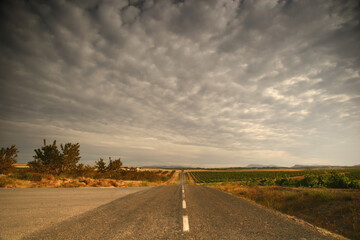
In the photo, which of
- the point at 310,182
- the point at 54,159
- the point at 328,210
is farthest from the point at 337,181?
the point at 54,159

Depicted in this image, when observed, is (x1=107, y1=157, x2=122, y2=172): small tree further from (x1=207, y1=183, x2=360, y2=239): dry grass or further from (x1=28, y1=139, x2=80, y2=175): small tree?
(x1=207, y1=183, x2=360, y2=239): dry grass

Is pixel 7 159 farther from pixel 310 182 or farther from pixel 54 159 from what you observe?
pixel 310 182

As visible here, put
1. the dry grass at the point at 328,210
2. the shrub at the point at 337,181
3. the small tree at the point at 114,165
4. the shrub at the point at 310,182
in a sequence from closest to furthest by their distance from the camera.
Answer: 1. the dry grass at the point at 328,210
2. the shrub at the point at 337,181
3. the shrub at the point at 310,182
4. the small tree at the point at 114,165

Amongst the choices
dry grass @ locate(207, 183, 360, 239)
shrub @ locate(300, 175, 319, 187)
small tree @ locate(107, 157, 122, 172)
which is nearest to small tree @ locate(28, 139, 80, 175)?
small tree @ locate(107, 157, 122, 172)

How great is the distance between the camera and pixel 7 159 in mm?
23922

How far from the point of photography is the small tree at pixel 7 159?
23.3 meters

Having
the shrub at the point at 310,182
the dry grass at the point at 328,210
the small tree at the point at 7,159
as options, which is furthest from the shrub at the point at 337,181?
the small tree at the point at 7,159

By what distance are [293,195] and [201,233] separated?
9.13m

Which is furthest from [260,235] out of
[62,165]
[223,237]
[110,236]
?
[62,165]

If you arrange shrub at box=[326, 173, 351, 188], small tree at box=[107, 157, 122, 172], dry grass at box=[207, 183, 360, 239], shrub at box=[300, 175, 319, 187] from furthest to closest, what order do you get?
small tree at box=[107, 157, 122, 172] < shrub at box=[300, 175, 319, 187] < shrub at box=[326, 173, 351, 188] < dry grass at box=[207, 183, 360, 239]

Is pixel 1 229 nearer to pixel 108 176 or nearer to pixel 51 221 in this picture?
pixel 51 221

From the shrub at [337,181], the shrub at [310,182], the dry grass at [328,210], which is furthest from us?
the shrub at [310,182]

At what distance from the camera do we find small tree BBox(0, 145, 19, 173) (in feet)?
76.3

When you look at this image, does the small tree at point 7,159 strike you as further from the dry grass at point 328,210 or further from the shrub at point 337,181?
the shrub at point 337,181
